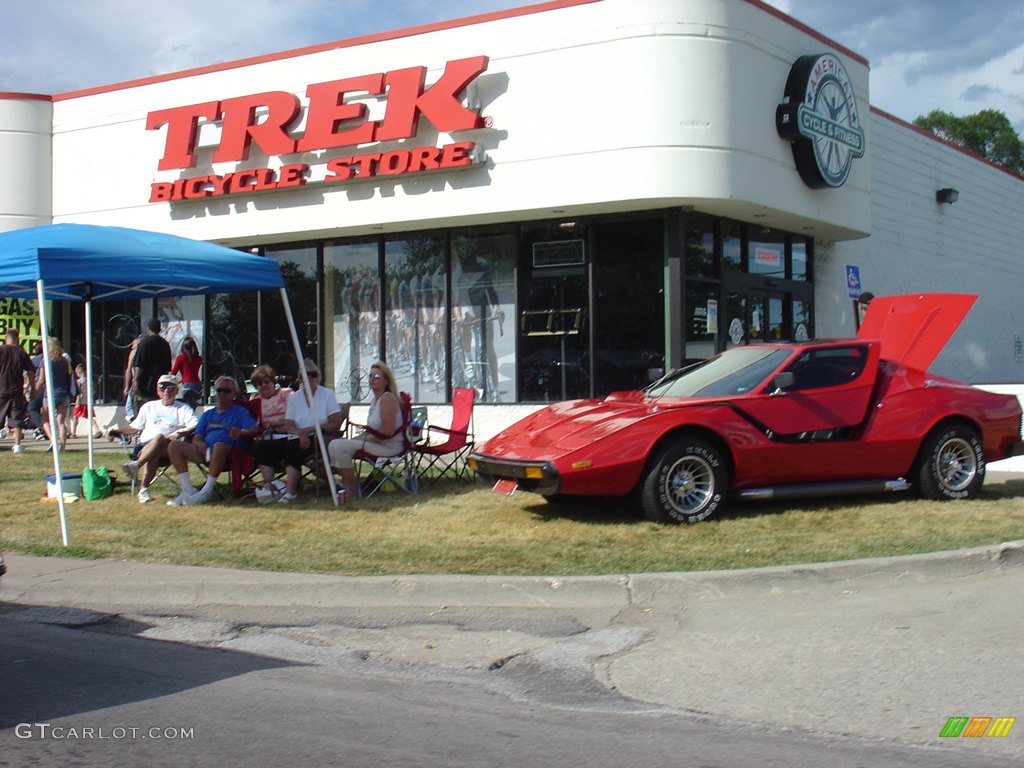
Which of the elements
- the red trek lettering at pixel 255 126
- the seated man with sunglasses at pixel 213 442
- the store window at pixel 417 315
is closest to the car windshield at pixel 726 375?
the seated man with sunglasses at pixel 213 442

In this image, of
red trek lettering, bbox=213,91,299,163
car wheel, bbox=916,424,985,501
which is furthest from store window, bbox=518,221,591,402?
car wheel, bbox=916,424,985,501

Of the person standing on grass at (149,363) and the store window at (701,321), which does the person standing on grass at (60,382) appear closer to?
the person standing on grass at (149,363)

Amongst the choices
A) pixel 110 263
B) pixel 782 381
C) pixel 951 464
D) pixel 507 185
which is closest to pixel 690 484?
pixel 782 381

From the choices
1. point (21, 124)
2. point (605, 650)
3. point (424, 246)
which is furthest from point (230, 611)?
point (21, 124)

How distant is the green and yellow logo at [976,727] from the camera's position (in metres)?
4.61

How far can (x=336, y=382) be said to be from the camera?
1733 centimetres

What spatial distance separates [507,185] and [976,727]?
10.9m

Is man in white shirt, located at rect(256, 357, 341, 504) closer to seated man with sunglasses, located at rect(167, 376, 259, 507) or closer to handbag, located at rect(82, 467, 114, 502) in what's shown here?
seated man with sunglasses, located at rect(167, 376, 259, 507)

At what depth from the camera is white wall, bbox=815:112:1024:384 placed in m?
18.9

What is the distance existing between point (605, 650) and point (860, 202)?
12764 mm

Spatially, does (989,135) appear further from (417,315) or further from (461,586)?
(461,586)

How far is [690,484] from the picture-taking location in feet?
29.6

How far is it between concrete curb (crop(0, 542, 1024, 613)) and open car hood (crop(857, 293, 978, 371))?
3483 mm

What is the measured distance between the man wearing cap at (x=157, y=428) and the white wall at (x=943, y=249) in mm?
10883
